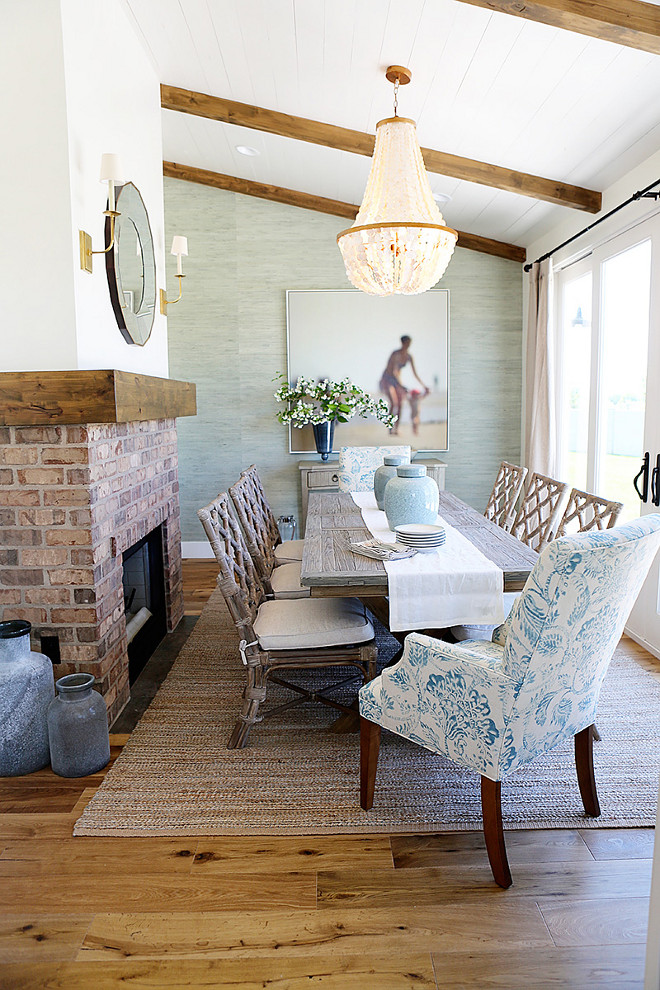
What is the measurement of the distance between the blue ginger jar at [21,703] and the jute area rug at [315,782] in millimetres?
301

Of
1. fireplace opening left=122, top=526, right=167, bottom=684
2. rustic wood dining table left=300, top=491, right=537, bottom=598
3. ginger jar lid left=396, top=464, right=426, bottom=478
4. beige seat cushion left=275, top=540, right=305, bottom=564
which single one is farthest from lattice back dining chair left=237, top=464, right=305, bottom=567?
ginger jar lid left=396, top=464, right=426, bottom=478

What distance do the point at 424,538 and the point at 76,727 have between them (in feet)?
4.62

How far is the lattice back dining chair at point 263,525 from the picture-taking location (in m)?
3.53

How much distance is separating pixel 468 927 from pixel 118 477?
6.86 feet

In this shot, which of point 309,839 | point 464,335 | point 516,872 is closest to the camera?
point 516,872

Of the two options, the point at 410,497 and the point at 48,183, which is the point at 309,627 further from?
the point at 48,183

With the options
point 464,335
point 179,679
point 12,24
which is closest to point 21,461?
point 179,679

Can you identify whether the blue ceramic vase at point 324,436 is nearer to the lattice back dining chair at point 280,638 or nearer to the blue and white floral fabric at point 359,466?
the blue and white floral fabric at point 359,466

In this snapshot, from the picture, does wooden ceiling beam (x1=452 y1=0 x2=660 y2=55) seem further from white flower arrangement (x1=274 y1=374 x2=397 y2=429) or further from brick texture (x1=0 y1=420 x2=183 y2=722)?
white flower arrangement (x1=274 y1=374 x2=397 y2=429)

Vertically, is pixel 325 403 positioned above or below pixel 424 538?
above

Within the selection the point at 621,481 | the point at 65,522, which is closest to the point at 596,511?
the point at 621,481

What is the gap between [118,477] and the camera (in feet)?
9.71

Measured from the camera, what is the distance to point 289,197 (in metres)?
5.38

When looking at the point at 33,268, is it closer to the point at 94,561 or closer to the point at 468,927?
the point at 94,561
